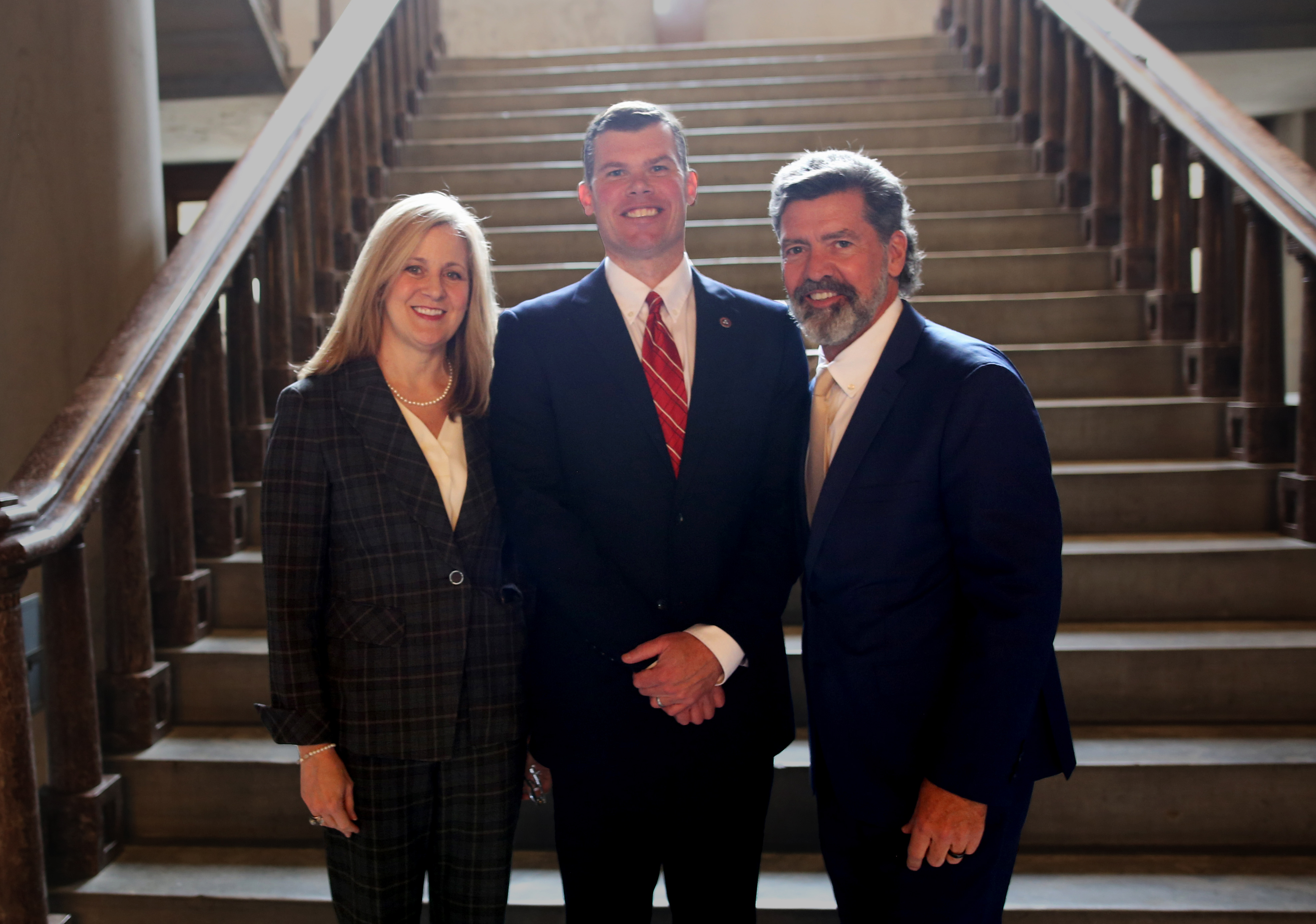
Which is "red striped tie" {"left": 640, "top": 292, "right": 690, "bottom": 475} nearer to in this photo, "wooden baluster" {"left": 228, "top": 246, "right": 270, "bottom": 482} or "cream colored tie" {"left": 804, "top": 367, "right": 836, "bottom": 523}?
"cream colored tie" {"left": 804, "top": 367, "right": 836, "bottom": 523}

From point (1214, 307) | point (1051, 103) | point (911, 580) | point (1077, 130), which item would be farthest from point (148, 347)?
point (1051, 103)

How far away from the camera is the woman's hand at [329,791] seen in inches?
55.1

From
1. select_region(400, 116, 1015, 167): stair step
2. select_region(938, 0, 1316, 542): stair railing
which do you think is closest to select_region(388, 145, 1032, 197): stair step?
select_region(400, 116, 1015, 167): stair step

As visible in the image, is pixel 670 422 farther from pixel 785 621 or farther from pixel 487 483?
pixel 785 621

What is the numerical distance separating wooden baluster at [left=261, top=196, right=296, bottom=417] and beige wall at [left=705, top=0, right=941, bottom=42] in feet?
17.3

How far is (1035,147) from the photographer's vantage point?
3.96 m

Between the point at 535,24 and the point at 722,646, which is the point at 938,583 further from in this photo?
the point at 535,24

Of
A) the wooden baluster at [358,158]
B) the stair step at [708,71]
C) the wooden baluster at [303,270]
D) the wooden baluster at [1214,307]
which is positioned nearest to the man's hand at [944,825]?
the wooden baluster at [1214,307]

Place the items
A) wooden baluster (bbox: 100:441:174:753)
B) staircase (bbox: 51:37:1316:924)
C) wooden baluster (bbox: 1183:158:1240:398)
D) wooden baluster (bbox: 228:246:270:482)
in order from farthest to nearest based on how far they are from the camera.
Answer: wooden baluster (bbox: 1183:158:1240:398) → wooden baluster (bbox: 228:246:270:482) → wooden baluster (bbox: 100:441:174:753) → staircase (bbox: 51:37:1316:924)

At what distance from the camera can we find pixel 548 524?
57.7 inches

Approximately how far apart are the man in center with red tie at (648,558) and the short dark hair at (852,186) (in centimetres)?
21

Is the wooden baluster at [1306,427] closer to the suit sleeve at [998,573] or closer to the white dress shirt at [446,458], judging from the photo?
the suit sleeve at [998,573]

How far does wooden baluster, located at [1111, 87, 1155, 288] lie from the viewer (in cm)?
328

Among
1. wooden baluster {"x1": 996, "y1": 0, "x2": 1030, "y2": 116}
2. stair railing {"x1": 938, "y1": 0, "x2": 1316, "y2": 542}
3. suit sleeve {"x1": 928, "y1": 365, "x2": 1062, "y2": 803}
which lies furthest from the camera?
wooden baluster {"x1": 996, "y1": 0, "x2": 1030, "y2": 116}
